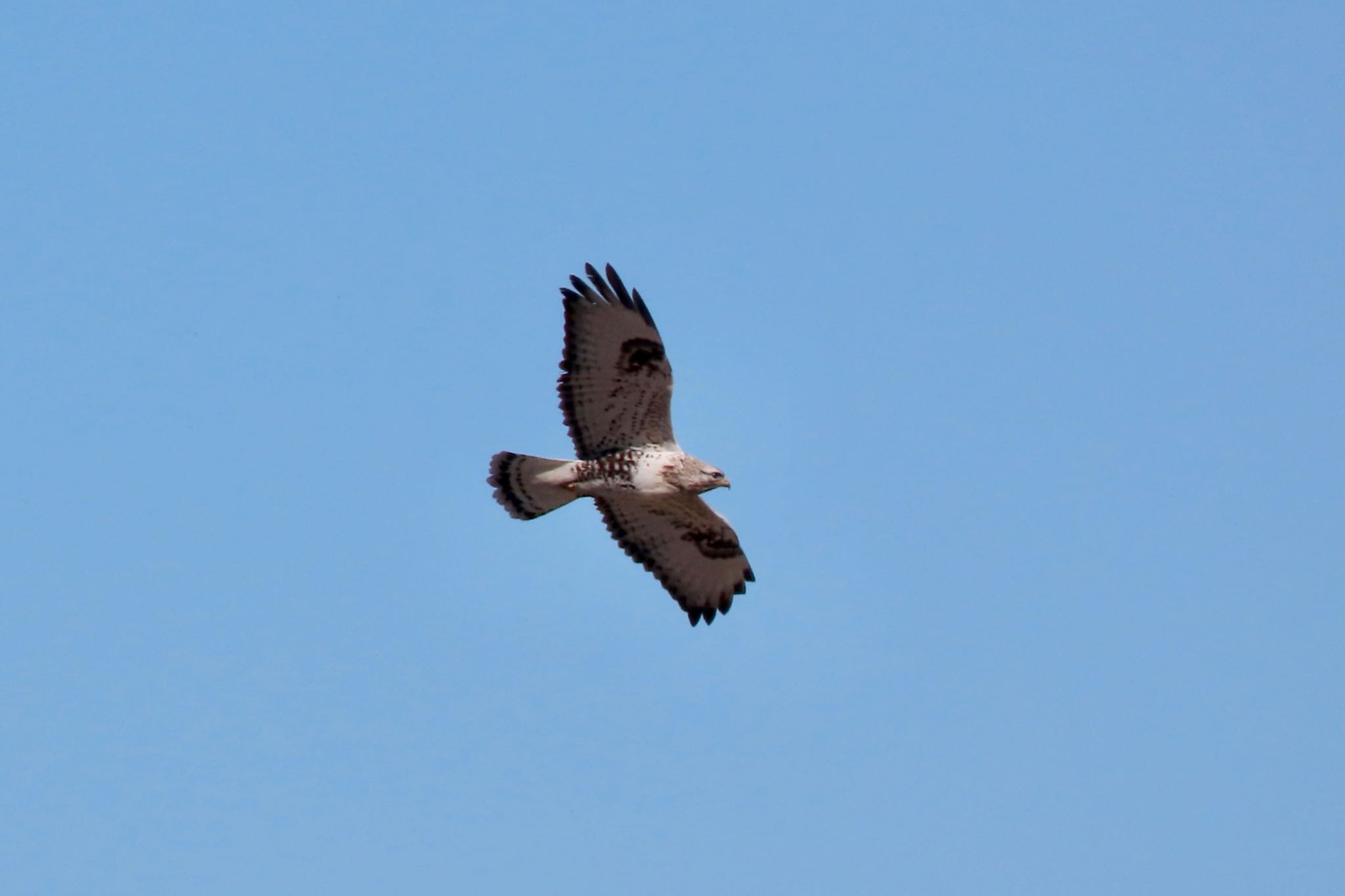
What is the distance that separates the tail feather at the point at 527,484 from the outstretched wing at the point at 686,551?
44cm

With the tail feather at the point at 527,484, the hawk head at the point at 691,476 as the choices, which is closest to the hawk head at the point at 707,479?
the hawk head at the point at 691,476

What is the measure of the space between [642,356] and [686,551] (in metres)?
1.80

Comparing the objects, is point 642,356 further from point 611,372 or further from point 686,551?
point 686,551

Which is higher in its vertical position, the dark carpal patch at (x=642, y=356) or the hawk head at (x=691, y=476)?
the dark carpal patch at (x=642, y=356)

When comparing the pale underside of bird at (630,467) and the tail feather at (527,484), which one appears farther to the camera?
the tail feather at (527,484)

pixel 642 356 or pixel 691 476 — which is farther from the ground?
pixel 642 356

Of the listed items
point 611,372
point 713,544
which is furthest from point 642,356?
point 713,544

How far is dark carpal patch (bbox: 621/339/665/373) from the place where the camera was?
47.0 feet

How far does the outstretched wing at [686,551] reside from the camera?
1523cm

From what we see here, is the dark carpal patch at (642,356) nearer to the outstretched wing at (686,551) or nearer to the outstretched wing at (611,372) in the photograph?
the outstretched wing at (611,372)

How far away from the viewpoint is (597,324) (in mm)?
14336

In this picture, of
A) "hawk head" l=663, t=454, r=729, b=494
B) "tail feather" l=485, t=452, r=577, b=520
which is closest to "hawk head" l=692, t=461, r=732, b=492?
"hawk head" l=663, t=454, r=729, b=494

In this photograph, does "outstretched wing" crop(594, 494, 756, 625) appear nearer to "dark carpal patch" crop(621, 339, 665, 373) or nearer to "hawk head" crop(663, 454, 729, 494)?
"hawk head" crop(663, 454, 729, 494)

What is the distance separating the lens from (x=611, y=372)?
47.3 feet
